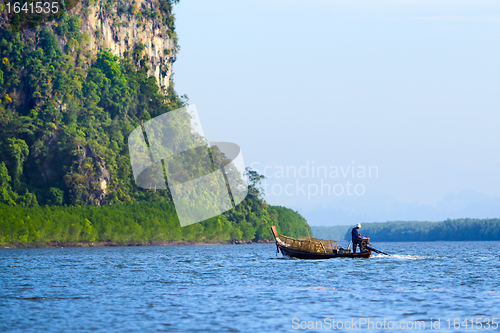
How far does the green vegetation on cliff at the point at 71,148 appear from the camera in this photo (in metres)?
147

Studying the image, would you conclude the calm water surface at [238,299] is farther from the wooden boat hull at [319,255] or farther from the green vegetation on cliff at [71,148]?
the green vegetation on cliff at [71,148]

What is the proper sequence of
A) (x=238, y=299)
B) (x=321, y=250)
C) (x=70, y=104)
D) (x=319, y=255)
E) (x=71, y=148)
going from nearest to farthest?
1. (x=238, y=299)
2. (x=319, y=255)
3. (x=321, y=250)
4. (x=71, y=148)
5. (x=70, y=104)

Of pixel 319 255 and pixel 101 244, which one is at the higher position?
pixel 101 244

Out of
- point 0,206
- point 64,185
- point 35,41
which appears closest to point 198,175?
point 64,185

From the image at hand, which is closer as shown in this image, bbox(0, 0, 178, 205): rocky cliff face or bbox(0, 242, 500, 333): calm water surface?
bbox(0, 242, 500, 333): calm water surface

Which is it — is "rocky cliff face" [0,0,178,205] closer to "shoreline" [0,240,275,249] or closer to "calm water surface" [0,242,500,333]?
"shoreline" [0,240,275,249]

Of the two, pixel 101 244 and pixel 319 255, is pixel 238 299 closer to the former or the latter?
pixel 319 255

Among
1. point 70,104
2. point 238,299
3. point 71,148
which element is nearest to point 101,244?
point 71,148

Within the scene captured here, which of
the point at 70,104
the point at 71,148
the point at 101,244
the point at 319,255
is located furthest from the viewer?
the point at 70,104

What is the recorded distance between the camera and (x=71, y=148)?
156 meters

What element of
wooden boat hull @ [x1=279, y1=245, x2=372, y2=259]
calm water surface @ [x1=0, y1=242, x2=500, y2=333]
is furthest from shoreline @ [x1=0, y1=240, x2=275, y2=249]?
wooden boat hull @ [x1=279, y1=245, x2=372, y2=259]

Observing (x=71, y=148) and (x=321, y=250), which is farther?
(x=71, y=148)

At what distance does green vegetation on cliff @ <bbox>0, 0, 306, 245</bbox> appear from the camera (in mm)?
147000

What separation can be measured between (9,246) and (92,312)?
102961 millimetres
